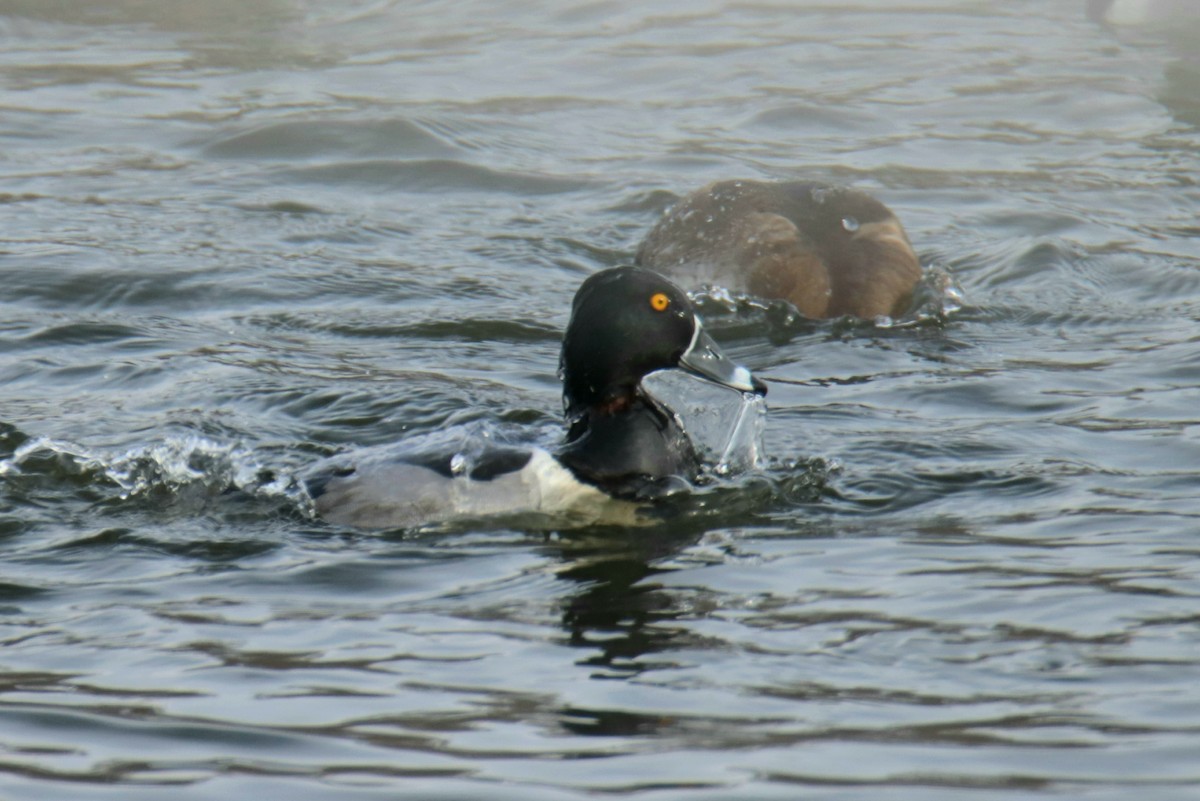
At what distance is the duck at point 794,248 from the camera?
8.20m

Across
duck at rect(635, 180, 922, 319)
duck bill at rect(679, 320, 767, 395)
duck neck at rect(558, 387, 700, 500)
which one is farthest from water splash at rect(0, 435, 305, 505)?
duck at rect(635, 180, 922, 319)

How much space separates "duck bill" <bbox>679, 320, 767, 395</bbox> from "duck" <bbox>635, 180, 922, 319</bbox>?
200cm

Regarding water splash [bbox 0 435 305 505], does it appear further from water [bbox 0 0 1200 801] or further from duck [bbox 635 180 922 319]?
duck [bbox 635 180 922 319]

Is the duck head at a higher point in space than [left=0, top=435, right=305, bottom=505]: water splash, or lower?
higher

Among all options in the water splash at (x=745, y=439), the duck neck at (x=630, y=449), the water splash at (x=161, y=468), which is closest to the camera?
the duck neck at (x=630, y=449)

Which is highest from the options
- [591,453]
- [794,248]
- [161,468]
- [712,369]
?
[794,248]

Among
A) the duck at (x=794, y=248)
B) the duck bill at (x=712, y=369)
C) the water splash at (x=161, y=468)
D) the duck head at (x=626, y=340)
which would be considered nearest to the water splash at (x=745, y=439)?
the duck bill at (x=712, y=369)

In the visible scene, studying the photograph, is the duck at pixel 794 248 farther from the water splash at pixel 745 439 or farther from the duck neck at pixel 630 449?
the duck neck at pixel 630 449

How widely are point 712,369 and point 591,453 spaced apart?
0.54m

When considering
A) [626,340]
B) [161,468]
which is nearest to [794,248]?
[626,340]

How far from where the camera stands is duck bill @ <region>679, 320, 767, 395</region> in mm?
6223

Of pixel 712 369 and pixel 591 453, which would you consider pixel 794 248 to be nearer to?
pixel 712 369

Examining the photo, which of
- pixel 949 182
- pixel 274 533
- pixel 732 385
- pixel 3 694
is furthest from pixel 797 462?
pixel 949 182

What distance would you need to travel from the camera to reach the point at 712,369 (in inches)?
246
